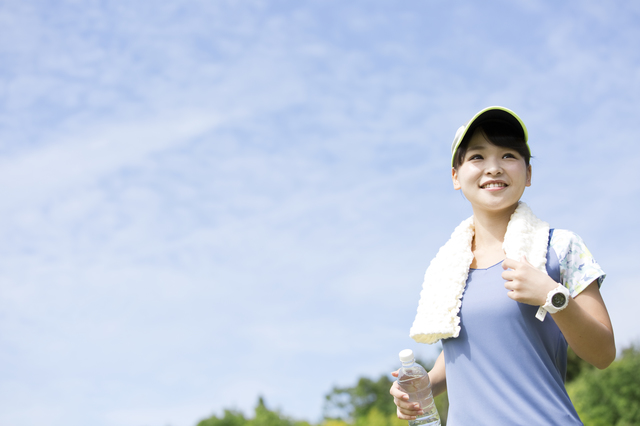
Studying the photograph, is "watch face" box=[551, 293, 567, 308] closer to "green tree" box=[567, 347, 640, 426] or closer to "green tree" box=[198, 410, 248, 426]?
"green tree" box=[567, 347, 640, 426]

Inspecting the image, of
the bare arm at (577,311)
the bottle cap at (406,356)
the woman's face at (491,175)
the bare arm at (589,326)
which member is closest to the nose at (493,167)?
the woman's face at (491,175)

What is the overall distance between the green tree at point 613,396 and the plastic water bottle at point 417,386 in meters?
24.2

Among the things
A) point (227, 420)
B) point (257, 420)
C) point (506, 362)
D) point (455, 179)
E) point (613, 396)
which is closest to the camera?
point (506, 362)

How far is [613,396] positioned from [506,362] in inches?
1025

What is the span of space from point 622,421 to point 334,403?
33563 mm

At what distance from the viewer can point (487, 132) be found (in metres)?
2.92

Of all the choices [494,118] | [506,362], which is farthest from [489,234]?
[506,362]

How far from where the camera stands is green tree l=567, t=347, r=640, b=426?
24.5m

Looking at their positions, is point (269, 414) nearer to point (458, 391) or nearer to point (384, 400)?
point (384, 400)

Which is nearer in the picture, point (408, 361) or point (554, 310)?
point (554, 310)

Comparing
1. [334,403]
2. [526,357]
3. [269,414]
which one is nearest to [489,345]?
[526,357]

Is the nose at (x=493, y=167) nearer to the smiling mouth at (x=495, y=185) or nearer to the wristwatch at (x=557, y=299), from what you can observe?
the smiling mouth at (x=495, y=185)

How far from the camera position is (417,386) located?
294cm

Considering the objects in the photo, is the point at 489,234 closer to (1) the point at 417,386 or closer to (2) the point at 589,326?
(2) the point at 589,326
